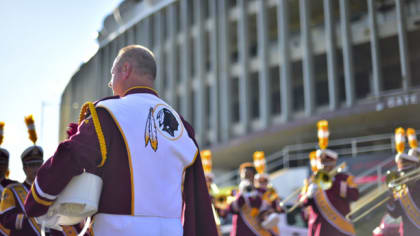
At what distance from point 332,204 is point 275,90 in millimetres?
21125

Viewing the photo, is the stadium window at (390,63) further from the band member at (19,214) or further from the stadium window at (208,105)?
the band member at (19,214)

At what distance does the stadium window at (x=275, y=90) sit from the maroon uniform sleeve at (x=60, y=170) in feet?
82.8

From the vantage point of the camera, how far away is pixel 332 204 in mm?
8180

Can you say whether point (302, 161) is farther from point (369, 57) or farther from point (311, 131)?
point (369, 57)

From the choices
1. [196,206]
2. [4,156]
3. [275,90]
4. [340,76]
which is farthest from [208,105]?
[196,206]

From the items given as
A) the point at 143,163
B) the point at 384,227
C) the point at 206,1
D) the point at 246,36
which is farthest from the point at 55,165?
the point at 206,1

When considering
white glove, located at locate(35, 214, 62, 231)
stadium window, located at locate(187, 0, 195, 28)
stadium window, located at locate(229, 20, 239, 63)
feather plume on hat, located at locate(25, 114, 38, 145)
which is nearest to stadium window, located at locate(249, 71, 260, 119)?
stadium window, located at locate(229, 20, 239, 63)

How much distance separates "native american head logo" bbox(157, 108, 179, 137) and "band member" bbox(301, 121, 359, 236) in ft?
17.5

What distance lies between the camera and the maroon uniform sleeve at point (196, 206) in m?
3.21

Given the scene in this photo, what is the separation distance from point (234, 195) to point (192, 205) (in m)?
6.85

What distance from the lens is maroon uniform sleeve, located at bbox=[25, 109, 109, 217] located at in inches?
107

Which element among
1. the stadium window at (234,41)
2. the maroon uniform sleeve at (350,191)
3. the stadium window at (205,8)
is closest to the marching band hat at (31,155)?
the maroon uniform sleeve at (350,191)

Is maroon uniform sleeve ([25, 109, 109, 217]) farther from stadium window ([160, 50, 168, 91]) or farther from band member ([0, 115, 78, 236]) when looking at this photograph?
stadium window ([160, 50, 168, 91])

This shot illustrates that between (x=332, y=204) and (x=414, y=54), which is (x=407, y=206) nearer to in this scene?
(x=332, y=204)
